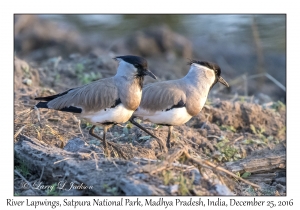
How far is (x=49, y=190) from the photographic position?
5926 millimetres

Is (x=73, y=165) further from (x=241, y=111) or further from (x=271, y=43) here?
(x=271, y=43)

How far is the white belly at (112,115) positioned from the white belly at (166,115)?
1.73ft

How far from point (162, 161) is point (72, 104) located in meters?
1.56

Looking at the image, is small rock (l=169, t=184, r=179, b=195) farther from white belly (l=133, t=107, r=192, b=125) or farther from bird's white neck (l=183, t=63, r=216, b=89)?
bird's white neck (l=183, t=63, r=216, b=89)

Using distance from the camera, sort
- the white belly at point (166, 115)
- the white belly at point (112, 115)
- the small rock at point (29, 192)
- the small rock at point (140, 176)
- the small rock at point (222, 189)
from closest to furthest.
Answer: the small rock at point (140, 176) < the small rock at point (222, 189) < the small rock at point (29, 192) < the white belly at point (112, 115) < the white belly at point (166, 115)

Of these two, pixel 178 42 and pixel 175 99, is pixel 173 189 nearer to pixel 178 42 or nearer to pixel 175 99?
pixel 175 99

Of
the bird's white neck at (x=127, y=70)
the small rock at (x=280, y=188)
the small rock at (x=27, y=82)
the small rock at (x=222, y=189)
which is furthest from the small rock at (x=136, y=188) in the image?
the small rock at (x=27, y=82)

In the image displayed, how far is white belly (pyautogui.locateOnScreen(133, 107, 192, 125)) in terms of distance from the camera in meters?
6.88

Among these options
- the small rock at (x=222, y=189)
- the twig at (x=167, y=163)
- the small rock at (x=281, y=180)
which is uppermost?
the twig at (x=167, y=163)

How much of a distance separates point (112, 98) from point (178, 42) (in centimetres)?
775

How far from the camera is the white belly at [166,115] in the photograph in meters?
6.88

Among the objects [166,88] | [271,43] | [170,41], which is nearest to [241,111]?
Answer: [166,88]

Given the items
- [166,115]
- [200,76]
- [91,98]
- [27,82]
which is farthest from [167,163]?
[27,82]

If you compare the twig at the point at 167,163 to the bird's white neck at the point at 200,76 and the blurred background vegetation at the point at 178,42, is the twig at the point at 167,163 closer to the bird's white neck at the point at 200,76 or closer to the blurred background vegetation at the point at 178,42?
the bird's white neck at the point at 200,76
